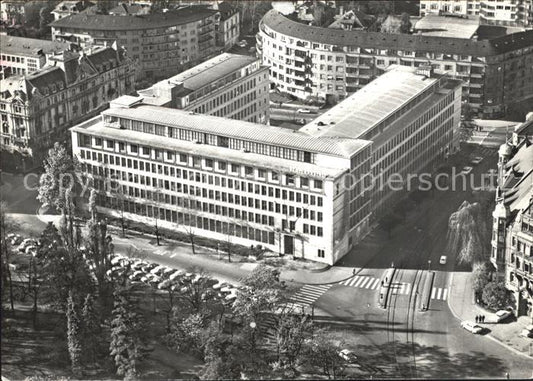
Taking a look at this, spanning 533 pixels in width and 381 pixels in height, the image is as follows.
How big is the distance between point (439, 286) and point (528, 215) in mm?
21699

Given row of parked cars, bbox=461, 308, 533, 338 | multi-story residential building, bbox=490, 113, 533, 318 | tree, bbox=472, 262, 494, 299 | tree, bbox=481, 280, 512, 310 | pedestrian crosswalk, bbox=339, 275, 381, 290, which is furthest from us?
pedestrian crosswalk, bbox=339, 275, 381, 290

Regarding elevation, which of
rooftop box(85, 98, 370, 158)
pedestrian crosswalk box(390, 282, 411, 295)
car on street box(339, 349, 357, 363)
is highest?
rooftop box(85, 98, 370, 158)

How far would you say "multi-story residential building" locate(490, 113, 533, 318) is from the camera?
536 ft

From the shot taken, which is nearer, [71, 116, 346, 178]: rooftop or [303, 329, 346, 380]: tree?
[303, 329, 346, 380]: tree

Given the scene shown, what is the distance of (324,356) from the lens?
147500 mm

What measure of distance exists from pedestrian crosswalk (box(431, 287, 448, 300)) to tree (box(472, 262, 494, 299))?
15.8ft

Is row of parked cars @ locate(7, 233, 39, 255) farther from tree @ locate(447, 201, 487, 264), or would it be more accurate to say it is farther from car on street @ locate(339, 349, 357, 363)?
tree @ locate(447, 201, 487, 264)

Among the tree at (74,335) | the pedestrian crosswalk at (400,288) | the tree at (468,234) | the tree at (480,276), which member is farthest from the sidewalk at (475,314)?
the tree at (74,335)

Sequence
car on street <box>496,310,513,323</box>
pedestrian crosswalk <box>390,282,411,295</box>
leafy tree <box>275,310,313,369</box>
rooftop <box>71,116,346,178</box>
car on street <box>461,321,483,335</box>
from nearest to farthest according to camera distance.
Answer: leafy tree <box>275,310,313,369</box> → car on street <box>461,321,483,335</box> → car on street <box>496,310,513,323</box> → pedestrian crosswalk <box>390,282,411,295</box> → rooftop <box>71,116,346,178</box>

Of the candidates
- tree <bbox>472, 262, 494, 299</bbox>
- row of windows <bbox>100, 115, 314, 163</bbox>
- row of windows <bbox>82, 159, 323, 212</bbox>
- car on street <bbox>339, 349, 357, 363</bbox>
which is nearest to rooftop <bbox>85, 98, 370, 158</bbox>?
row of windows <bbox>100, 115, 314, 163</bbox>

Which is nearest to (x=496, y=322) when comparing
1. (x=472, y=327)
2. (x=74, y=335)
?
(x=472, y=327)

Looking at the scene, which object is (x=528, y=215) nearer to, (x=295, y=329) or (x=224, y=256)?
(x=295, y=329)

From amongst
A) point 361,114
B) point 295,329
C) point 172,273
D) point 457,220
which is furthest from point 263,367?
point 361,114

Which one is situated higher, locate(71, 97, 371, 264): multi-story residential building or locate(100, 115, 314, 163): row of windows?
locate(100, 115, 314, 163): row of windows
